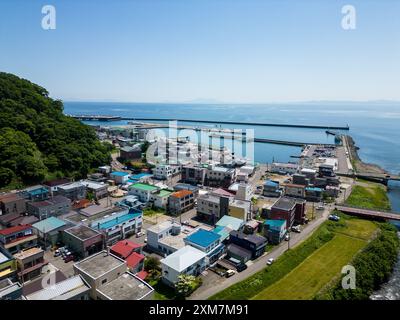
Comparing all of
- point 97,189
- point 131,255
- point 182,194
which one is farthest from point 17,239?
point 182,194

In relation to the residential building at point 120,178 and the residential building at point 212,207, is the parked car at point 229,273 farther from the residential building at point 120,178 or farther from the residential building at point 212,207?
the residential building at point 120,178

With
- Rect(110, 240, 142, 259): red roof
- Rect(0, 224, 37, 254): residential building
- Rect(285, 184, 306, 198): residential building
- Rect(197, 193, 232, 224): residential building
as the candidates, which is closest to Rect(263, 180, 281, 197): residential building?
Rect(285, 184, 306, 198): residential building

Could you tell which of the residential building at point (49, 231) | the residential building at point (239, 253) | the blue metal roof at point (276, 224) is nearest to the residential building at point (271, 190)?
the blue metal roof at point (276, 224)

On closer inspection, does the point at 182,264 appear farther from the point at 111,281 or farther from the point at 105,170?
the point at 105,170

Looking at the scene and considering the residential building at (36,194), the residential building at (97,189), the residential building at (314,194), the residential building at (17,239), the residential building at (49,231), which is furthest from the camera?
the residential building at (314,194)

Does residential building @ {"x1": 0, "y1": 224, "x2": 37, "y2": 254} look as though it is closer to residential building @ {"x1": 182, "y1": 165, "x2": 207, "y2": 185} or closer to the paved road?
the paved road

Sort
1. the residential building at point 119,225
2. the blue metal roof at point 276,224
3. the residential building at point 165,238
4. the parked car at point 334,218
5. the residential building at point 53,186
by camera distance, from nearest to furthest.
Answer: the residential building at point 165,238, the residential building at point 119,225, the blue metal roof at point 276,224, the parked car at point 334,218, the residential building at point 53,186

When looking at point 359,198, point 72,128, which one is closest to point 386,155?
point 359,198
